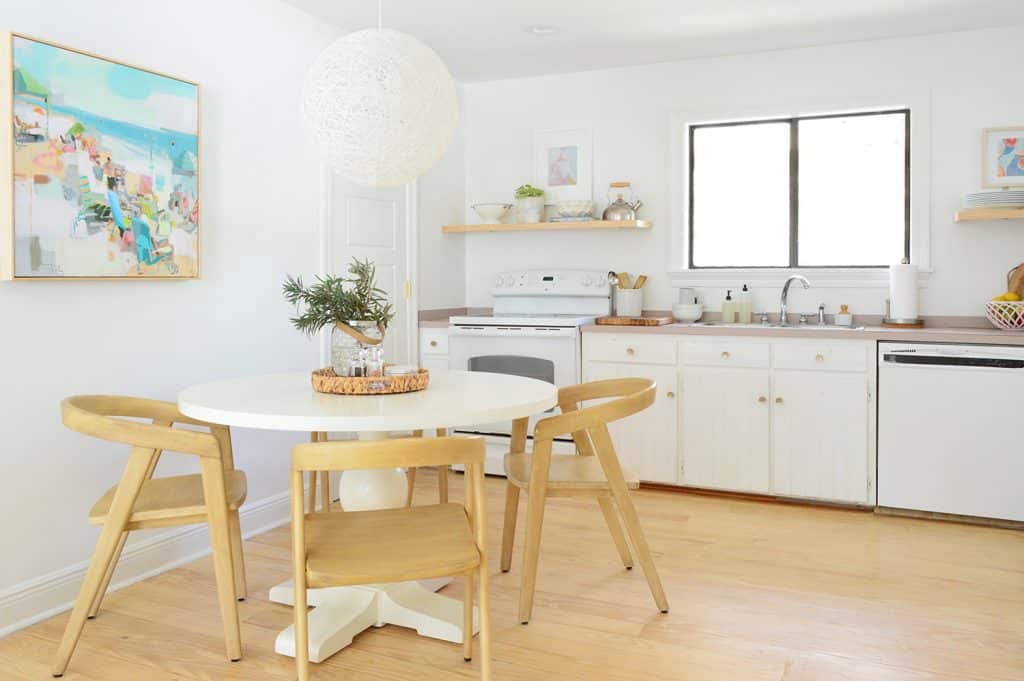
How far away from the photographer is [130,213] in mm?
2959

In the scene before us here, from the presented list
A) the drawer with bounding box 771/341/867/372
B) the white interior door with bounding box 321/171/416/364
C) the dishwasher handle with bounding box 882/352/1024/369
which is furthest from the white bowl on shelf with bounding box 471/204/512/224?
the dishwasher handle with bounding box 882/352/1024/369

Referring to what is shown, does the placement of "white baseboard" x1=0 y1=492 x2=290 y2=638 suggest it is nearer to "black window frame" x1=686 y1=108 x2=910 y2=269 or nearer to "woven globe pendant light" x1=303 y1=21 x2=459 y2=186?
"woven globe pendant light" x1=303 y1=21 x2=459 y2=186

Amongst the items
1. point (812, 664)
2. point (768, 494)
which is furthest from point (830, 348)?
point (812, 664)

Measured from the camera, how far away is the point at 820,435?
395 cm

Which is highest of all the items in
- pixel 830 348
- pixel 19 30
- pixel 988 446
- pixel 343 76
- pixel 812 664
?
pixel 19 30

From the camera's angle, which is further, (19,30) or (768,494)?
(768,494)

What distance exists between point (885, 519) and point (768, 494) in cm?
53

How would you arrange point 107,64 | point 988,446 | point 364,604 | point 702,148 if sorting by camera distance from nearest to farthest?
point 364,604 < point 107,64 < point 988,446 < point 702,148

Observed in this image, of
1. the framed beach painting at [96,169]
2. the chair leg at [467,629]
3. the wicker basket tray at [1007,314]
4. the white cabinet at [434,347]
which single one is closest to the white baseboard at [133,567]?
the framed beach painting at [96,169]

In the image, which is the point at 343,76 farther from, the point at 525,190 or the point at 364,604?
the point at 525,190

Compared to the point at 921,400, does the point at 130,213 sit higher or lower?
higher

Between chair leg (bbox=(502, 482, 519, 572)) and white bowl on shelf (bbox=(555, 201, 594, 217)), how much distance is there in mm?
2209

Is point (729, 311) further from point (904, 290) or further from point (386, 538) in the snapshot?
point (386, 538)

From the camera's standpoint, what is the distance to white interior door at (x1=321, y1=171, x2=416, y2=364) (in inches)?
161
